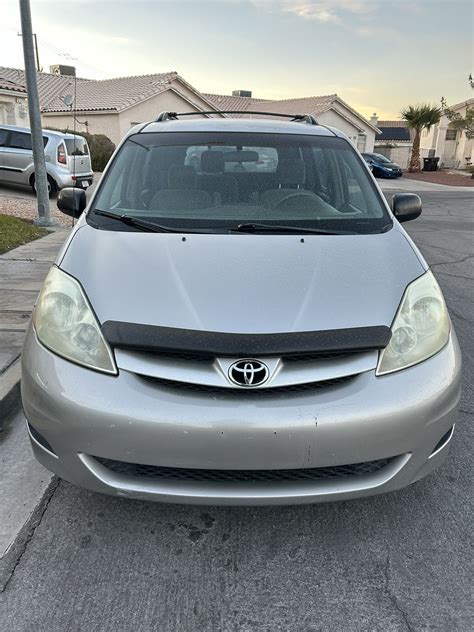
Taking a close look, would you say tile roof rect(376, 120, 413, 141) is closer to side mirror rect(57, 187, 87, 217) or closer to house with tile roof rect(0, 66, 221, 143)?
house with tile roof rect(0, 66, 221, 143)

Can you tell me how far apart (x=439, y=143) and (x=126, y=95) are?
2455 centimetres

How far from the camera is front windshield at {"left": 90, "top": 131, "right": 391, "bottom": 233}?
2881mm

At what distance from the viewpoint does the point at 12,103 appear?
21.3 metres

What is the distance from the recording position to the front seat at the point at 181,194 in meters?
2.95

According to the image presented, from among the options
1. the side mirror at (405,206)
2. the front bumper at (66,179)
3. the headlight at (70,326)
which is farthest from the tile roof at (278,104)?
the headlight at (70,326)

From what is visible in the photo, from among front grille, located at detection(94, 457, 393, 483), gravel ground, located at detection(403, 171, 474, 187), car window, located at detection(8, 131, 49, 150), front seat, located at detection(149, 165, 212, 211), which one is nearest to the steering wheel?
front seat, located at detection(149, 165, 212, 211)

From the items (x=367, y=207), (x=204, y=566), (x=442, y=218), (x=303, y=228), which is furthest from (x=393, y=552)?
→ (x=442, y=218)

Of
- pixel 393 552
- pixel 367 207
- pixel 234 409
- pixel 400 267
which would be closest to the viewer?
pixel 234 409

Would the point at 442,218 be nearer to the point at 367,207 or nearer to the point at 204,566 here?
the point at 367,207

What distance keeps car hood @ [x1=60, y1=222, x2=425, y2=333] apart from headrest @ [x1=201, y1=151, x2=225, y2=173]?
0.78 metres

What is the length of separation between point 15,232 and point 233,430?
730 centimetres

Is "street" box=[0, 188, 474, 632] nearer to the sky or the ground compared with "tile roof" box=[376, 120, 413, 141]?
nearer to the ground

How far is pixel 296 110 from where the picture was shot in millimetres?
36562

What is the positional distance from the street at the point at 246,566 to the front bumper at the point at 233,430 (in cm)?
36
